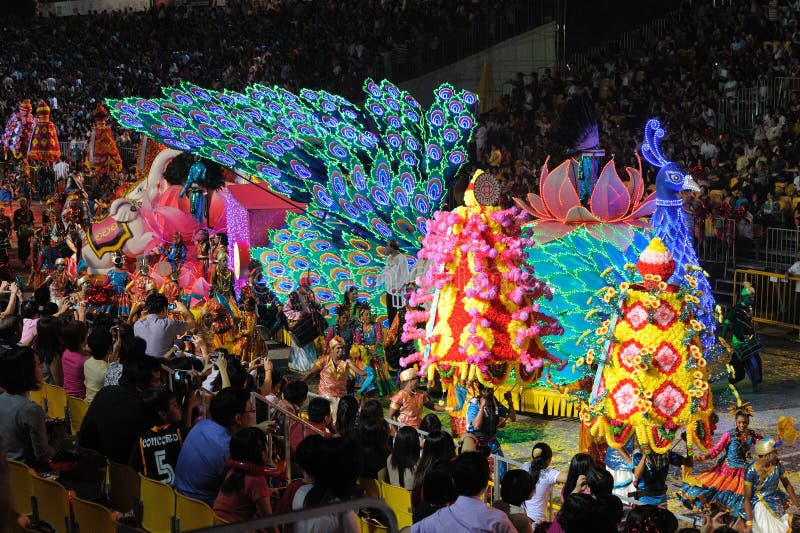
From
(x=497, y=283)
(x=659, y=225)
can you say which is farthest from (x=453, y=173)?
(x=497, y=283)

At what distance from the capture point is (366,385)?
11672mm

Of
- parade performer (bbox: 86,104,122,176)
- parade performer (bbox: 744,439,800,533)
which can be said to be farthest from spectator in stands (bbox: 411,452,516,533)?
parade performer (bbox: 86,104,122,176)

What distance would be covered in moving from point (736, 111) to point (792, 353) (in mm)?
6944

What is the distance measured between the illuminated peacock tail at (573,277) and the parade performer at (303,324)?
9.61 feet

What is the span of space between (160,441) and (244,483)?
36.3 inches

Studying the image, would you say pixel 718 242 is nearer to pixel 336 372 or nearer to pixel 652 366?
pixel 336 372

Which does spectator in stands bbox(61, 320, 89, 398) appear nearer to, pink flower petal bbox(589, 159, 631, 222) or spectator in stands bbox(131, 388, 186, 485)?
spectator in stands bbox(131, 388, 186, 485)

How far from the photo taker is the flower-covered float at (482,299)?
997cm

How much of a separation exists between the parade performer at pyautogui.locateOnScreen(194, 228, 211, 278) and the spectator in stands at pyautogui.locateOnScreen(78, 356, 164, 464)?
353 inches

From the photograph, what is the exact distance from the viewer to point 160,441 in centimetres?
620

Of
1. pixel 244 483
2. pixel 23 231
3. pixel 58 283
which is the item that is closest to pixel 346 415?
pixel 244 483

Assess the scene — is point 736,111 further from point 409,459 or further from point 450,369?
point 409,459

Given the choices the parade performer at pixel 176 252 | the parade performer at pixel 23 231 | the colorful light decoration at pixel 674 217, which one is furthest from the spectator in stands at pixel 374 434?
the parade performer at pixel 23 231

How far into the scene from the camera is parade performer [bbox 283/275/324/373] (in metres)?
13.4
